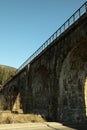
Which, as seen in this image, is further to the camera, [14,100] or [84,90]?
[14,100]

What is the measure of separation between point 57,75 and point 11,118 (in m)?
5.39


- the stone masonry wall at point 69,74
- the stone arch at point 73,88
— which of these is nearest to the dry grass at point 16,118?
the stone masonry wall at point 69,74

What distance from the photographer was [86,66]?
803 inches

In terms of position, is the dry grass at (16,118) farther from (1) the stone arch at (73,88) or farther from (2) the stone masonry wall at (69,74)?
(1) the stone arch at (73,88)

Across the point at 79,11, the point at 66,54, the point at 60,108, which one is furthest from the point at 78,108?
the point at 79,11

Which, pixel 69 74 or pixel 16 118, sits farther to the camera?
pixel 69 74

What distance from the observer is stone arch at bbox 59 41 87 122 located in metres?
19.9

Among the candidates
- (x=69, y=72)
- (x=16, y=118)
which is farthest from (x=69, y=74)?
(x=16, y=118)

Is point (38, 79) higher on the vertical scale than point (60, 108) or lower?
higher

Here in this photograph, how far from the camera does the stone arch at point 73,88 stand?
1994cm

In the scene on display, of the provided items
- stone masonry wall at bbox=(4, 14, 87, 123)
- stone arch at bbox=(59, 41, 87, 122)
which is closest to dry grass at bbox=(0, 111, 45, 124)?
stone masonry wall at bbox=(4, 14, 87, 123)

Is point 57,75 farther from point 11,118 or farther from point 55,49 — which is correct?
point 11,118

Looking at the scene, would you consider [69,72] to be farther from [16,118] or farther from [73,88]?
[16,118]

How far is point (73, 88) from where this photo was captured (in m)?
20.5
